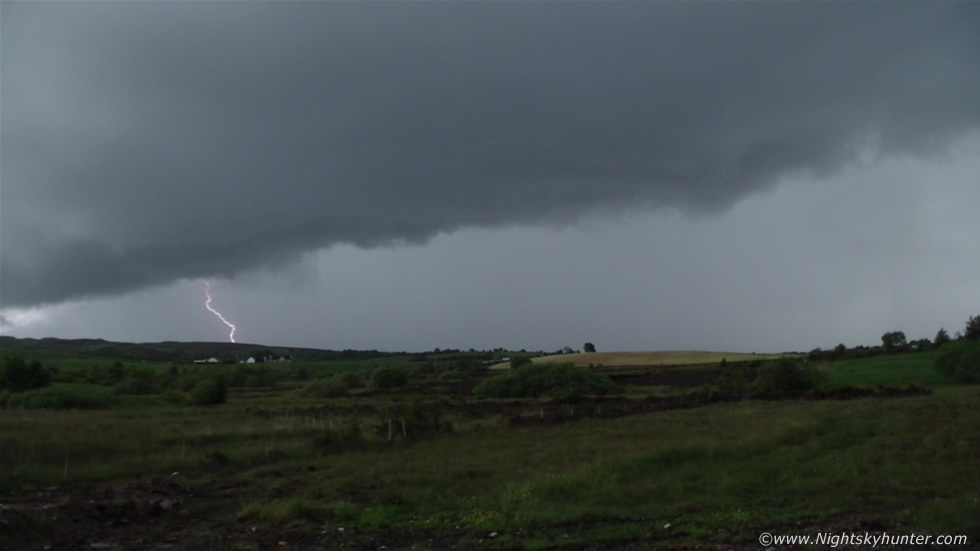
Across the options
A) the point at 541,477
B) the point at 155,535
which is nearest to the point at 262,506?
the point at 155,535

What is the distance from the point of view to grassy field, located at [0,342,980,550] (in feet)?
48.7

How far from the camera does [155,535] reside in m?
16.7

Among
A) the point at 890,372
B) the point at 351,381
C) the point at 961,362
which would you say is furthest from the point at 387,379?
the point at 961,362

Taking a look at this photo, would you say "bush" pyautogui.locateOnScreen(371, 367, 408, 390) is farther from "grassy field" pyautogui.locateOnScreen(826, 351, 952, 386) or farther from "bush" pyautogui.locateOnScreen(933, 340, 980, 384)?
"bush" pyautogui.locateOnScreen(933, 340, 980, 384)

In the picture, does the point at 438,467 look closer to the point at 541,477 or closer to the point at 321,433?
the point at 541,477

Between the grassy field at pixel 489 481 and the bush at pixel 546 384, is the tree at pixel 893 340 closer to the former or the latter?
the bush at pixel 546 384

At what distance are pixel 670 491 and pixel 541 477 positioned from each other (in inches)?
153

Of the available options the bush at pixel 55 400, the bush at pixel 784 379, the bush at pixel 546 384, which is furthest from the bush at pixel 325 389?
the bush at pixel 784 379

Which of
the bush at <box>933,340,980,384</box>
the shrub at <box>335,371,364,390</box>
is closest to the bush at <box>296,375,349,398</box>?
the shrub at <box>335,371,364,390</box>

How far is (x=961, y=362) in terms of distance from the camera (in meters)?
65.4

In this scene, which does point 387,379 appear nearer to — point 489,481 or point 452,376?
point 452,376

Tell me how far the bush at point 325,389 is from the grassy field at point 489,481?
1948 inches

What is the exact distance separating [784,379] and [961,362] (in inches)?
637

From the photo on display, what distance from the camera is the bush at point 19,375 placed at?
225ft
